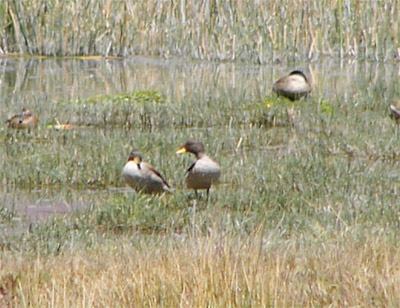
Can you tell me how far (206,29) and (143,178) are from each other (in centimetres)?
1303

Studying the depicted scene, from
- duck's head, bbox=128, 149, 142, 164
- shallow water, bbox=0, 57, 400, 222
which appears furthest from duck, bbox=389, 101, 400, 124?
duck's head, bbox=128, 149, 142, 164

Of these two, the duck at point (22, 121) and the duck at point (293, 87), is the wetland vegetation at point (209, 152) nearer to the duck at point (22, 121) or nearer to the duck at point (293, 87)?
the duck at point (22, 121)

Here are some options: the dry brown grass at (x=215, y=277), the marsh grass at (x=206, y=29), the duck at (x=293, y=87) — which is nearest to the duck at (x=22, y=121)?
the duck at (x=293, y=87)

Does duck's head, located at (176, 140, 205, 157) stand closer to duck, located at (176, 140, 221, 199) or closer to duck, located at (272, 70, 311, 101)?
duck, located at (176, 140, 221, 199)

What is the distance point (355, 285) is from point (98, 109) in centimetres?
794

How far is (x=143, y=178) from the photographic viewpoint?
824cm

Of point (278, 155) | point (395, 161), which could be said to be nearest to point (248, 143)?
point (278, 155)

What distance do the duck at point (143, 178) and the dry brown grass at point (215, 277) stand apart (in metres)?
2.13

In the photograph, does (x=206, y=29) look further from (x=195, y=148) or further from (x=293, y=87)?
(x=195, y=148)

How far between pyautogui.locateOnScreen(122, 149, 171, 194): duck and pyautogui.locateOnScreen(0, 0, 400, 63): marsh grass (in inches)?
488

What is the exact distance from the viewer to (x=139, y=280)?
5336 millimetres

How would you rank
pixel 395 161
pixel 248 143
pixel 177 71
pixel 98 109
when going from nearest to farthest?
pixel 395 161, pixel 248 143, pixel 98 109, pixel 177 71

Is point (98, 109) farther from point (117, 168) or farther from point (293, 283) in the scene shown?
point (293, 283)

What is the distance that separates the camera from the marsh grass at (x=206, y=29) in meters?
20.5
